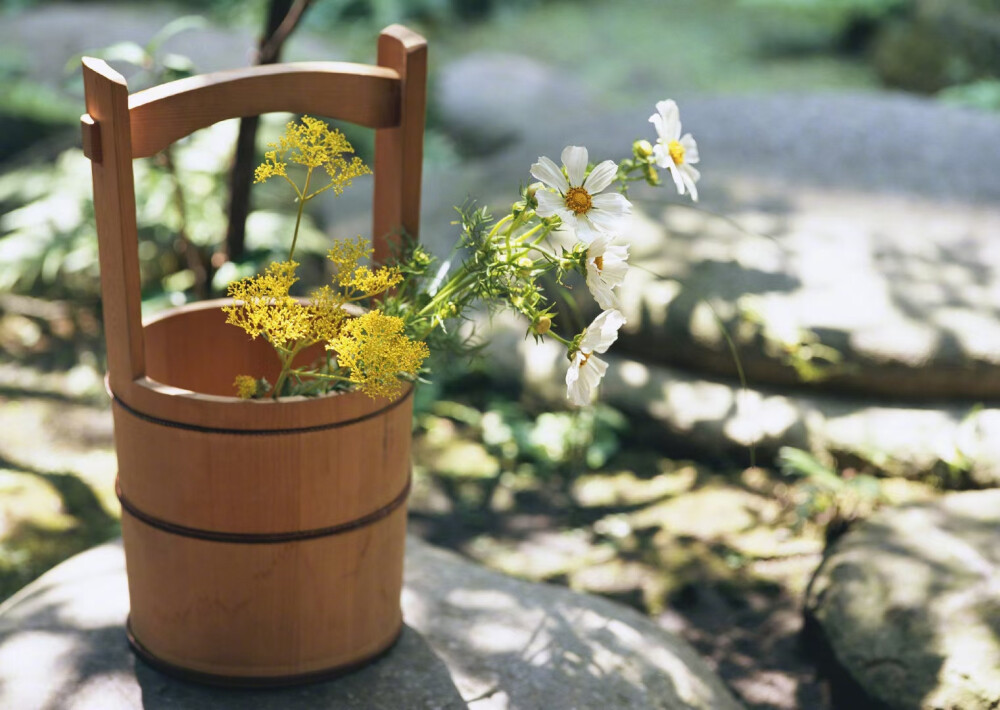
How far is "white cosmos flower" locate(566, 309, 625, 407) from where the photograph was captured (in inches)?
69.0

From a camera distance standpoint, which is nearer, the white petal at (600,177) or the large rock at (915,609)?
the white petal at (600,177)

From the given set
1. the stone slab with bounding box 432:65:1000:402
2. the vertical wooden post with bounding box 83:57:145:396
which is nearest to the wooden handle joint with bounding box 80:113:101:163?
the vertical wooden post with bounding box 83:57:145:396

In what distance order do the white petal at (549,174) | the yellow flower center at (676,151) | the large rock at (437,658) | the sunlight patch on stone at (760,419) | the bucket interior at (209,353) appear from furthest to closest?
the sunlight patch on stone at (760,419), the bucket interior at (209,353), the large rock at (437,658), the yellow flower center at (676,151), the white petal at (549,174)

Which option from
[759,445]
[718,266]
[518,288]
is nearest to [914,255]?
[718,266]

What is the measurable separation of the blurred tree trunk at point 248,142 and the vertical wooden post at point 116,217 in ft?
4.54

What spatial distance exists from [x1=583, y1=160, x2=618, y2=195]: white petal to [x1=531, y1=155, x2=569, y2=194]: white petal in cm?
4

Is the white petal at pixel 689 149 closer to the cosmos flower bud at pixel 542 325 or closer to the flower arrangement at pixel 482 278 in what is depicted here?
the flower arrangement at pixel 482 278

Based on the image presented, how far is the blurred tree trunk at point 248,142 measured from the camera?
3213 mm

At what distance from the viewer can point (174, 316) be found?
7.22 feet

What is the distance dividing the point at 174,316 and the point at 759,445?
2160 millimetres

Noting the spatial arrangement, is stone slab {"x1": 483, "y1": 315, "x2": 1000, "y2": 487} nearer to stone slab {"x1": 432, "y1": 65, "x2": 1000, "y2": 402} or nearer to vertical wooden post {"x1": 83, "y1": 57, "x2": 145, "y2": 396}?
stone slab {"x1": 432, "y1": 65, "x2": 1000, "y2": 402}

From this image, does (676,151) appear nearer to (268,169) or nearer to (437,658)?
(268,169)

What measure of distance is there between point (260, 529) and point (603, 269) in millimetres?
794

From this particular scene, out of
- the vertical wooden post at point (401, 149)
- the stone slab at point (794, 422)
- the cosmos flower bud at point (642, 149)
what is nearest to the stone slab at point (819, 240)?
the stone slab at point (794, 422)
